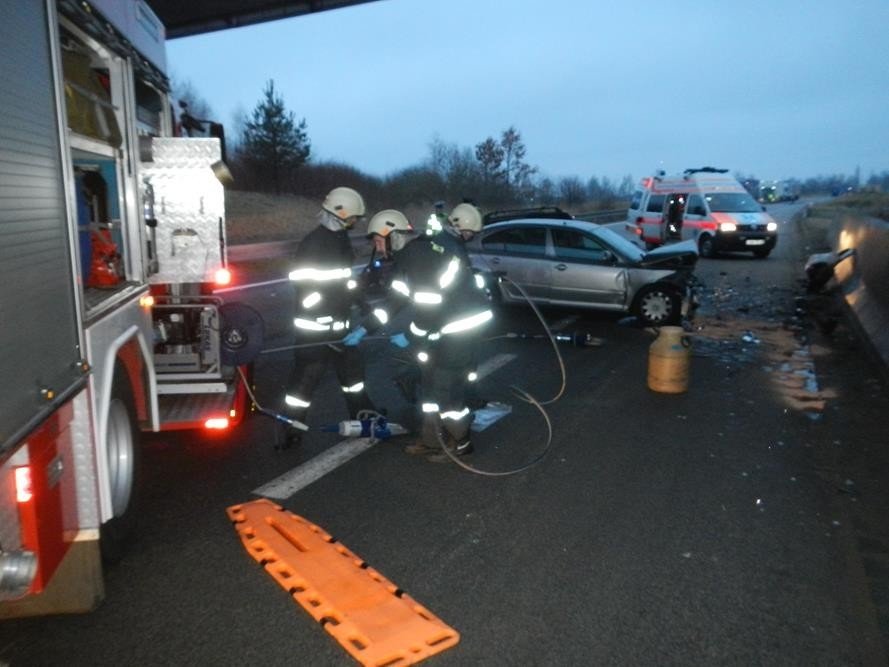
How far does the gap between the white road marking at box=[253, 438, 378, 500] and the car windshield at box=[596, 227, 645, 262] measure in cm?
664

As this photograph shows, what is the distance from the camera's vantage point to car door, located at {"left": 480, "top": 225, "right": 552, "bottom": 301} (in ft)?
38.7

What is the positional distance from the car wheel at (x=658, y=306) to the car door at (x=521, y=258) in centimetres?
148

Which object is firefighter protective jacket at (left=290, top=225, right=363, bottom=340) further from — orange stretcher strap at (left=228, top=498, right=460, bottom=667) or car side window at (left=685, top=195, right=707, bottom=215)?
car side window at (left=685, top=195, right=707, bottom=215)

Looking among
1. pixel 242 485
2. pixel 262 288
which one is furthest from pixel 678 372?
pixel 262 288

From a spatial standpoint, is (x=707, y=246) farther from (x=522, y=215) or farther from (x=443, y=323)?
(x=443, y=323)

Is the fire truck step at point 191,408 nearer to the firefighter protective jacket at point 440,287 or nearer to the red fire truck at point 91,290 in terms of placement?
the red fire truck at point 91,290

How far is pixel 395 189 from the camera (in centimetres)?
5578

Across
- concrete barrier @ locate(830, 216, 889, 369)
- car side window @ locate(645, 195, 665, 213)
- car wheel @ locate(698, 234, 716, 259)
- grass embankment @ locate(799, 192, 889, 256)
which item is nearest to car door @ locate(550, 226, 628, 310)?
concrete barrier @ locate(830, 216, 889, 369)

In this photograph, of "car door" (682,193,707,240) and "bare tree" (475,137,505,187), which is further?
"bare tree" (475,137,505,187)

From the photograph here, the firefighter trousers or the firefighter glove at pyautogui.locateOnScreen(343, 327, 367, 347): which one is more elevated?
the firefighter glove at pyautogui.locateOnScreen(343, 327, 367, 347)

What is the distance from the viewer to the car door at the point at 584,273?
11.3m

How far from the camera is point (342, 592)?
3670 mm

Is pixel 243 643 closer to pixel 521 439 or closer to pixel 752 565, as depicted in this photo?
pixel 752 565

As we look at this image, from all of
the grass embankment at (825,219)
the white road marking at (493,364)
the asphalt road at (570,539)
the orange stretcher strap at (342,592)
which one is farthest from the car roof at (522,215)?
the orange stretcher strap at (342,592)
